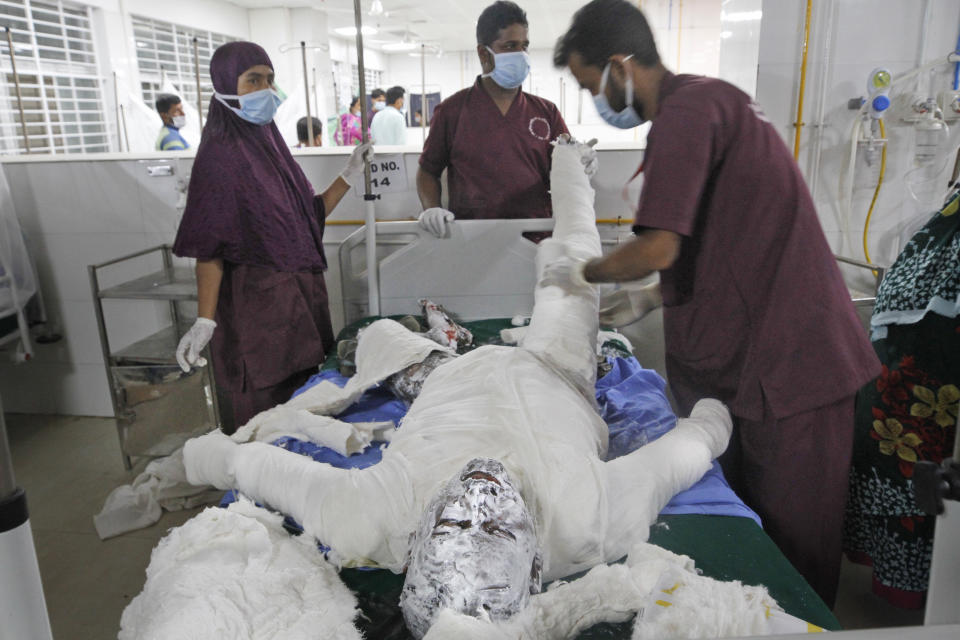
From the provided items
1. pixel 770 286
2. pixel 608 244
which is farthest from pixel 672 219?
pixel 608 244

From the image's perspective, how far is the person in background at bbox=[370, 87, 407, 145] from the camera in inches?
217

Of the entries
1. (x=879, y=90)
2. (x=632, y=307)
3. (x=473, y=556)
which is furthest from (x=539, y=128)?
(x=473, y=556)

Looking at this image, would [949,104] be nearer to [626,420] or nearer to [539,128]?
[539,128]

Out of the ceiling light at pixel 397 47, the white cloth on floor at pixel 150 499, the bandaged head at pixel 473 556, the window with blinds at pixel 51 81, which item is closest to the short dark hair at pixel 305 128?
the window with blinds at pixel 51 81

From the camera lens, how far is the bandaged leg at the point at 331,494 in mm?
1285

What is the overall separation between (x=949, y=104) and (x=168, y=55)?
6.85 metres

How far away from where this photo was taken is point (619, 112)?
5.37 feet

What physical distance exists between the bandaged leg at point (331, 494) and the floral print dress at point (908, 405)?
1.36 m

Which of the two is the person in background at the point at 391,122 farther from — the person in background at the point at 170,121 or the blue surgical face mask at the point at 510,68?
the blue surgical face mask at the point at 510,68

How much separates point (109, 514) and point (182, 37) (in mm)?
6130

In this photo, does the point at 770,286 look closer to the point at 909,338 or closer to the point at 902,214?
the point at 909,338

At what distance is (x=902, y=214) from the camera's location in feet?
10.3

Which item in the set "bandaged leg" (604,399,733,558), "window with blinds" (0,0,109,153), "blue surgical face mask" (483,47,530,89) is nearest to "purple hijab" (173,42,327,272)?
"blue surgical face mask" (483,47,530,89)

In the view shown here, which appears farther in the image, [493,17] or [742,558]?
[493,17]
